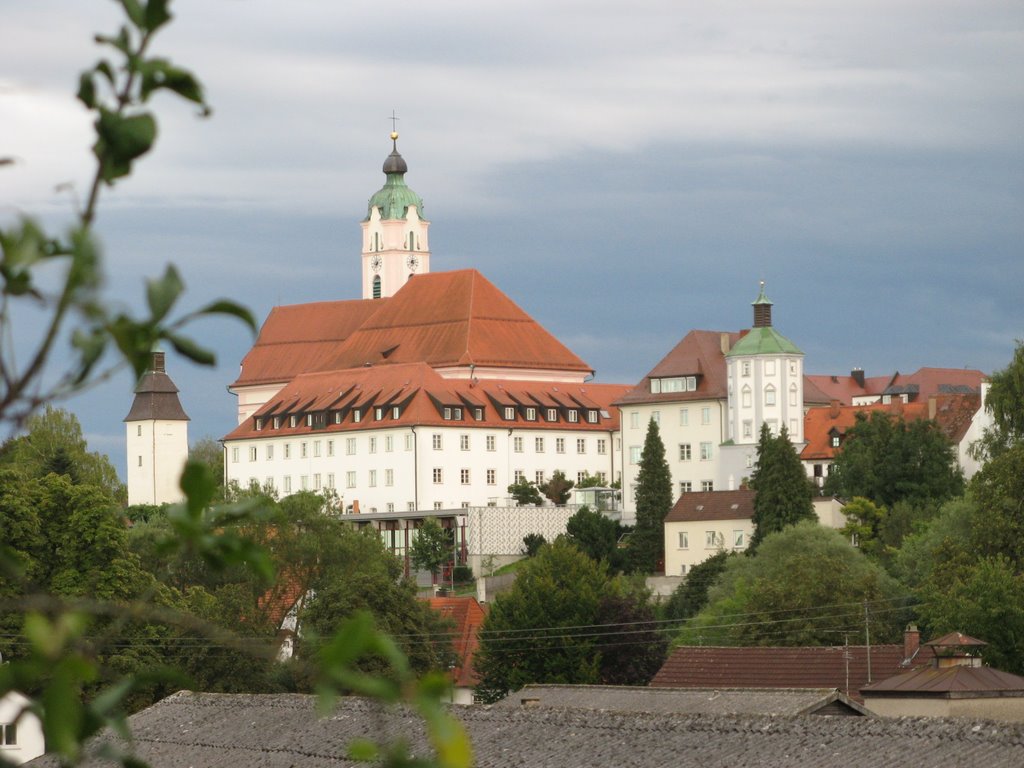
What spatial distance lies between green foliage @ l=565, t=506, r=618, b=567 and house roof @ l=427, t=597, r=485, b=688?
61.5ft

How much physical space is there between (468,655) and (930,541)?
63.9 ft

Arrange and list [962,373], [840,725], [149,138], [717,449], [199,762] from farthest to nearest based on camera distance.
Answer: [962,373], [717,449], [199,762], [840,725], [149,138]

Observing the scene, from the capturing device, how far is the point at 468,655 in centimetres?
7506

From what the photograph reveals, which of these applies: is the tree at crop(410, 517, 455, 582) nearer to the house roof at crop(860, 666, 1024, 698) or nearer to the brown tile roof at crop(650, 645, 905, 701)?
the brown tile roof at crop(650, 645, 905, 701)

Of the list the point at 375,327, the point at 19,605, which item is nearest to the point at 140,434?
the point at 375,327

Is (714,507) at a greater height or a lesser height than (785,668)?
greater

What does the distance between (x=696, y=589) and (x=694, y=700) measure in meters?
48.1

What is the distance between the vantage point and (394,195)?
181m

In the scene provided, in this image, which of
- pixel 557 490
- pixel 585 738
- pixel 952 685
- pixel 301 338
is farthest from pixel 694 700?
pixel 301 338

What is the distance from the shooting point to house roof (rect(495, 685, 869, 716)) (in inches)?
1400

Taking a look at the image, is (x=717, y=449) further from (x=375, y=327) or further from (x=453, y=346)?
(x=375, y=327)

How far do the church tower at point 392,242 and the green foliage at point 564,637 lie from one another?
106m

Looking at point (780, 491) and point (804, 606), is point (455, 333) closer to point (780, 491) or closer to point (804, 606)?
point (780, 491)

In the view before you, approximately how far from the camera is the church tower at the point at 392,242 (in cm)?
17775
